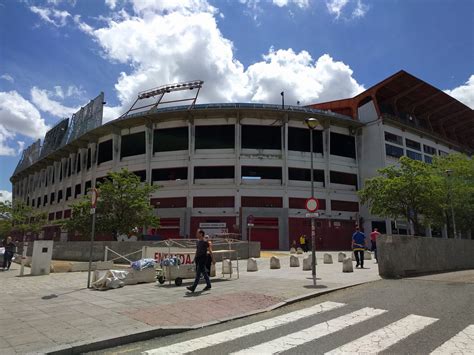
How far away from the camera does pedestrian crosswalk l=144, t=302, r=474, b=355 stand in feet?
17.7

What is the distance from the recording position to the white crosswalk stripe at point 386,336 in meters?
5.37

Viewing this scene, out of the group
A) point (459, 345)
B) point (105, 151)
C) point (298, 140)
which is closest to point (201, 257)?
point (459, 345)

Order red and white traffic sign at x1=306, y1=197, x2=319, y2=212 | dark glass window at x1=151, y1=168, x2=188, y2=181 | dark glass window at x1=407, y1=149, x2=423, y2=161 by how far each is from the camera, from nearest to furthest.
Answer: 1. red and white traffic sign at x1=306, y1=197, x2=319, y2=212
2. dark glass window at x1=151, y1=168, x2=188, y2=181
3. dark glass window at x1=407, y1=149, x2=423, y2=161

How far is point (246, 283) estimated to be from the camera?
1195 centimetres

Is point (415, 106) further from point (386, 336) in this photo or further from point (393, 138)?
→ point (386, 336)

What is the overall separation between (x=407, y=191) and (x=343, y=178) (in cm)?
1187

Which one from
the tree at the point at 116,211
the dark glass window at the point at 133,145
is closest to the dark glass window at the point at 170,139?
the dark glass window at the point at 133,145

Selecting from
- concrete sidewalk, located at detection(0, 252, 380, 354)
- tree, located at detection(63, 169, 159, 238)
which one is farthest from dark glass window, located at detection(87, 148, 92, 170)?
concrete sidewalk, located at detection(0, 252, 380, 354)

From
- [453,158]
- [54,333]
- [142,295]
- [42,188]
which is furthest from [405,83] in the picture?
[42,188]

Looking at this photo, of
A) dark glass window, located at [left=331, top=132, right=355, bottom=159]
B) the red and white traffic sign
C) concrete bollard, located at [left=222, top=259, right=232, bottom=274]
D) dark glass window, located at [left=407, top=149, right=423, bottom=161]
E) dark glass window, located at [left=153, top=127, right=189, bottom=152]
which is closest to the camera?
the red and white traffic sign

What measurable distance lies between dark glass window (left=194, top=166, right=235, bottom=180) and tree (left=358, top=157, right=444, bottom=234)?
13863 millimetres

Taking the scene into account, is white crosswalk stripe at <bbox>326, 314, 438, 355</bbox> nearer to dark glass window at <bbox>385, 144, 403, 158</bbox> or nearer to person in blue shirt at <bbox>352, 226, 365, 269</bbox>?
person in blue shirt at <bbox>352, 226, 365, 269</bbox>

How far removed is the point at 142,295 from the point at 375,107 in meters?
42.5

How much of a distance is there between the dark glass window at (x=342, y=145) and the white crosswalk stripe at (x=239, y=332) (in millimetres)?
37543
